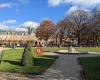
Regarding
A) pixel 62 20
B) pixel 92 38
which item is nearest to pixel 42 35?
pixel 62 20

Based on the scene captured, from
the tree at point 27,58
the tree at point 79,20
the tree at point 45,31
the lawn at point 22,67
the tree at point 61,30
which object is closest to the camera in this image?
the lawn at point 22,67

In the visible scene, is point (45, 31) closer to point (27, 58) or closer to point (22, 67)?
point (27, 58)

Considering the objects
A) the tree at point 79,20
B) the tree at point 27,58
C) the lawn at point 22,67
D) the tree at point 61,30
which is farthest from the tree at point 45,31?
the tree at point 27,58

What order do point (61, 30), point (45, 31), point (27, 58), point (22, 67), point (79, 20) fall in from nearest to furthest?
1. point (22, 67)
2. point (27, 58)
3. point (79, 20)
4. point (61, 30)
5. point (45, 31)

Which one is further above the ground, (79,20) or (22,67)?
(79,20)

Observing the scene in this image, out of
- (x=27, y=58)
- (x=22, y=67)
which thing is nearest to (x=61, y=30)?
(x=27, y=58)

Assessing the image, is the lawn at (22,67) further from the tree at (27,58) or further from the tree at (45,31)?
the tree at (45,31)

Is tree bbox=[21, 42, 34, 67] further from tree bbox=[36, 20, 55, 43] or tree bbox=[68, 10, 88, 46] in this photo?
tree bbox=[36, 20, 55, 43]

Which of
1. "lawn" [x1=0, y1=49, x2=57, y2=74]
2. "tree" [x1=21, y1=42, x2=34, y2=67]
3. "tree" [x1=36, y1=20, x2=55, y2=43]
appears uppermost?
"tree" [x1=36, y1=20, x2=55, y2=43]

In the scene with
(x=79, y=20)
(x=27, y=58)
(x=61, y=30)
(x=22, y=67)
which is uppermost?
(x=79, y=20)

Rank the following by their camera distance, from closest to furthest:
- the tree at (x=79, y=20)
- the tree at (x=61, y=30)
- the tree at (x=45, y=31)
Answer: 1. the tree at (x=79, y=20)
2. the tree at (x=61, y=30)
3. the tree at (x=45, y=31)

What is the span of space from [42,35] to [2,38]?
110 m

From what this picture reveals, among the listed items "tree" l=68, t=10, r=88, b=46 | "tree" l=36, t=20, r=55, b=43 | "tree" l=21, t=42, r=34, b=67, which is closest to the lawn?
"tree" l=21, t=42, r=34, b=67

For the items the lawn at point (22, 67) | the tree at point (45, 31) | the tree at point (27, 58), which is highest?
the tree at point (45, 31)
